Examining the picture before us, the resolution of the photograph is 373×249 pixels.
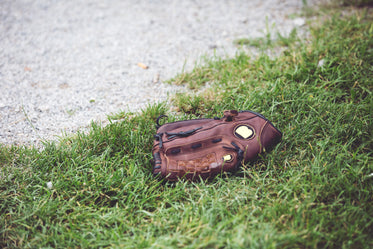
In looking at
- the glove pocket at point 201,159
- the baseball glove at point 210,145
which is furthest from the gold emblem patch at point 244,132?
the glove pocket at point 201,159

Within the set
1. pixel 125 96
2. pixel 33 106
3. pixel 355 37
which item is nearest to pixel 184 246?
pixel 125 96

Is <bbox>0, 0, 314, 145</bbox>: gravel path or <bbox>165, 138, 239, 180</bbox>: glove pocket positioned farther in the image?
<bbox>0, 0, 314, 145</bbox>: gravel path

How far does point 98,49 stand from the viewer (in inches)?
148

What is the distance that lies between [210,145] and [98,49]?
7.66 feet

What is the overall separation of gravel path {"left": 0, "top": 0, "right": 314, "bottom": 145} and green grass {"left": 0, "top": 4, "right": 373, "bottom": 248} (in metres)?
0.40

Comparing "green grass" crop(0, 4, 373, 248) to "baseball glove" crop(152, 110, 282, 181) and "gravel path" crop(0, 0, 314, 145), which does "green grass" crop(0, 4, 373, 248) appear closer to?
"baseball glove" crop(152, 110, 282, 181)

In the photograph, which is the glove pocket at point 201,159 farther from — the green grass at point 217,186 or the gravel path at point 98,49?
the gravel path at point 98,49

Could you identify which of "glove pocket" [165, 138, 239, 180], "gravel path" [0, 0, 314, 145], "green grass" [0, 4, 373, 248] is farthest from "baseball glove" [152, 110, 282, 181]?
"gravel path" [0, 0, 314, 145]

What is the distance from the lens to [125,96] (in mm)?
3068

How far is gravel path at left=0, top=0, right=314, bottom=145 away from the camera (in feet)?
9.41

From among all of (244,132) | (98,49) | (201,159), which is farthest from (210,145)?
(98,49)

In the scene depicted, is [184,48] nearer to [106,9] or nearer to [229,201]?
[106,9]

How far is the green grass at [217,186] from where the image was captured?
69.8 inches

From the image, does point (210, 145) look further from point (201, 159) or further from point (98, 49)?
point (98, 49)
